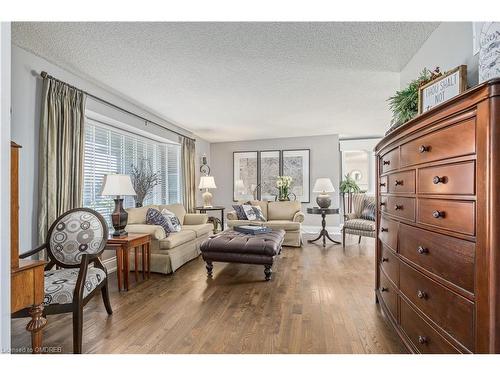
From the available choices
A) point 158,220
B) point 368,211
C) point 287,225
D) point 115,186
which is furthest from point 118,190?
point 368,211

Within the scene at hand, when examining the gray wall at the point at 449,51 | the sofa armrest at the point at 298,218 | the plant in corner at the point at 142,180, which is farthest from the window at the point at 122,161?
the gray wall at the point at 449,51

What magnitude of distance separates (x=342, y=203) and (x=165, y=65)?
19.4ft

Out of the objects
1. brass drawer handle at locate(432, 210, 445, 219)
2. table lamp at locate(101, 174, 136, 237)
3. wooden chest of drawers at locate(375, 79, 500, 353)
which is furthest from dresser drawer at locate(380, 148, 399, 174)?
table lamp at locate(101, 174, 136, 237)

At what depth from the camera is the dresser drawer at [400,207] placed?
4.88 ft

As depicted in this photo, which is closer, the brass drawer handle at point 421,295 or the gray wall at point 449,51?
the brass drawer handle at point 421,295

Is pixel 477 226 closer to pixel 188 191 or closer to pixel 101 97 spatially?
pixel 101 97

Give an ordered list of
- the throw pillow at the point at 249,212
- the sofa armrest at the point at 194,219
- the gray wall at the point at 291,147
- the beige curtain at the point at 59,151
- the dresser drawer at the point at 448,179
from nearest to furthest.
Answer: the dresser drawer at the point at 448,179, the beige curtain at the point at 59,151, the sofa armrest at the point at 194,219, the throw pillow at the point at 249,212, the gray wall at the point at 291,147

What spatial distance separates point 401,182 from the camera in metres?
1.63

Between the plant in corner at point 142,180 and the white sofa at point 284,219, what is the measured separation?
163cm

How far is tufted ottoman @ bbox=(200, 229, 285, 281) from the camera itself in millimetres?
3008

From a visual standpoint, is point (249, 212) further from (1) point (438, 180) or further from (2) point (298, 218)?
(1) point (438, 180)

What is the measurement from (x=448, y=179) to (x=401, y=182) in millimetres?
505

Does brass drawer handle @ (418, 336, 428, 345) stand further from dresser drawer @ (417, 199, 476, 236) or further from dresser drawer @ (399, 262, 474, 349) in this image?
dresser drawer @ (417, 199, 476, 236)

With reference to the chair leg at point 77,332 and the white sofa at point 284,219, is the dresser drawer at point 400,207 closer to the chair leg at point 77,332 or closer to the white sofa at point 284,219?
the chair leg at point 77,332
